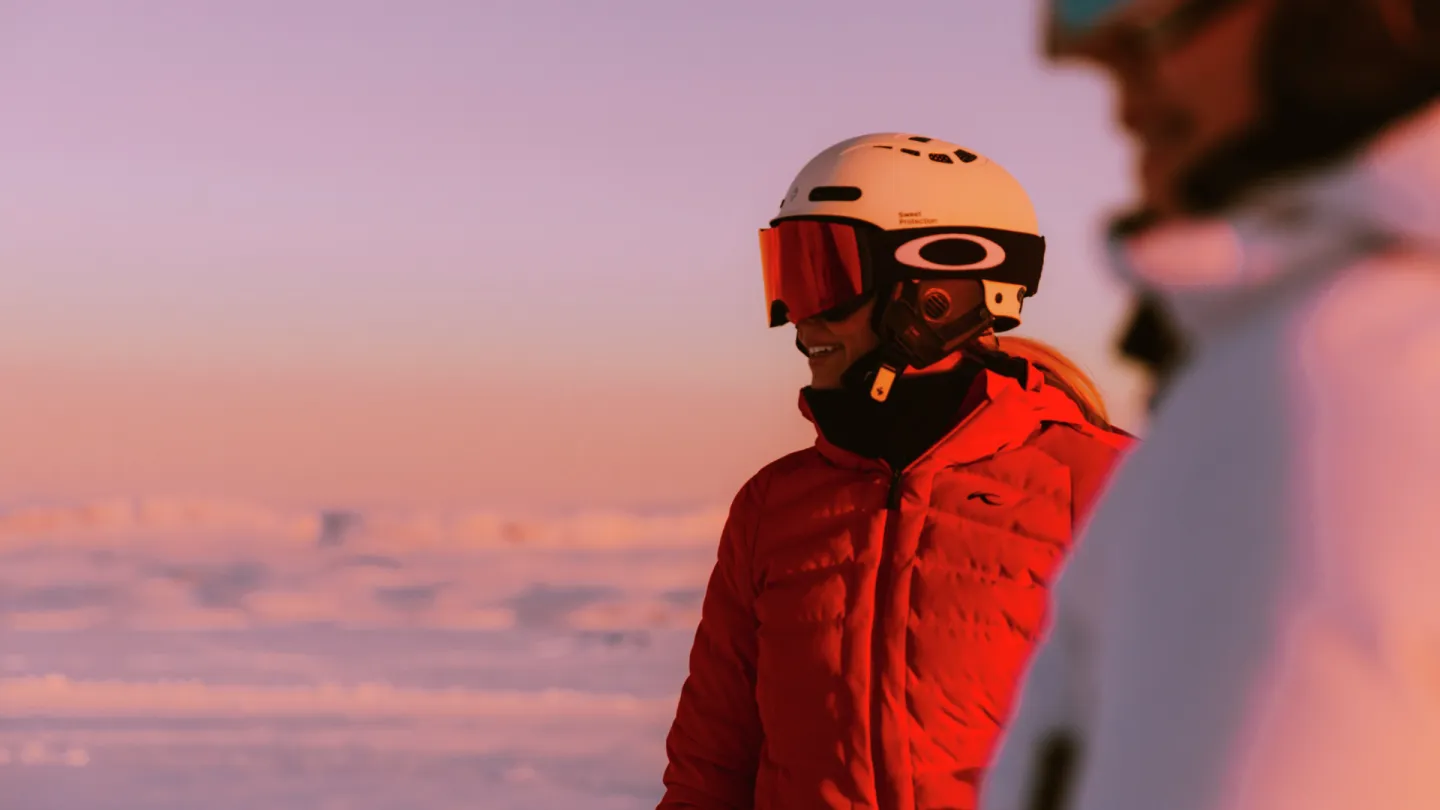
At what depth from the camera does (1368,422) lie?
3.65ft

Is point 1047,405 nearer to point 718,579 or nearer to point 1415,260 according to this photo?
point 718,579

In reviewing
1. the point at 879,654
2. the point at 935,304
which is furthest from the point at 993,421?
the point at 879,654

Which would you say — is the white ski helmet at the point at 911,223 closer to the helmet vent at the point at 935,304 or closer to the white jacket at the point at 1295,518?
the helmet vent at the point at 935,304

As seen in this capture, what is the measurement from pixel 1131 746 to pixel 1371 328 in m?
0.30

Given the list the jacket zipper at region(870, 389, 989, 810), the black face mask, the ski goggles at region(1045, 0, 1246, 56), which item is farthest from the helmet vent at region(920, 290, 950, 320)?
the ski goggles at region(1045, 0, 1246, 56)

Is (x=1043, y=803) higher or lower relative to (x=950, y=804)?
higher

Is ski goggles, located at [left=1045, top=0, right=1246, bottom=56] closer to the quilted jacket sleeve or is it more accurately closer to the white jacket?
the white jacket

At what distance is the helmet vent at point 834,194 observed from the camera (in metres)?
4.39

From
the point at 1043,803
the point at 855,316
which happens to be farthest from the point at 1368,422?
the point at 855,316

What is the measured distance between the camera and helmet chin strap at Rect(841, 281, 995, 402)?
13.8ft

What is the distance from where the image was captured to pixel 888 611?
12.9ft

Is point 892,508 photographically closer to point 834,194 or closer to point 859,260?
point 859,260

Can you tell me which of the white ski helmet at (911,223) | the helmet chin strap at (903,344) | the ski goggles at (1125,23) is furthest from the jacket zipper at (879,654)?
the ski goggles at (1125,23)

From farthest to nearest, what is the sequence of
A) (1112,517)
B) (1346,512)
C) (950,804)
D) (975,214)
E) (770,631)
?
1. (975,214)
2. (770,631)
3. (950,804)
4. (1112,517)
5. (1346,512)
